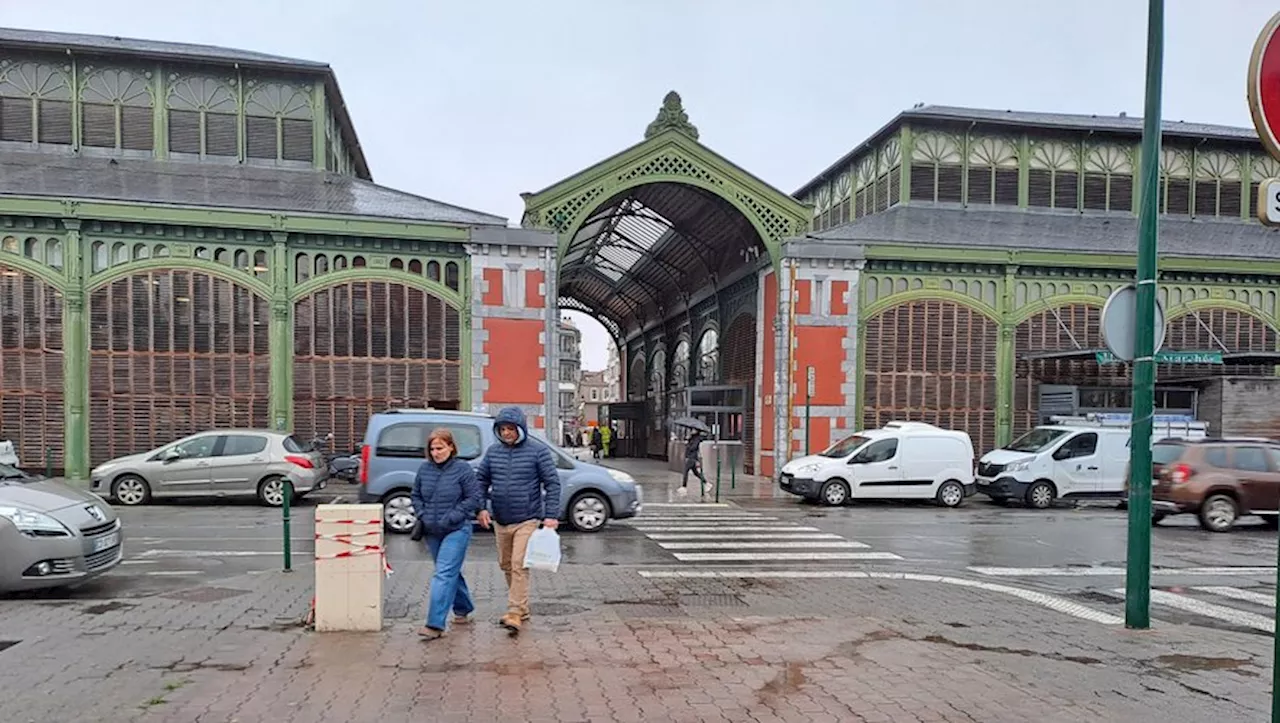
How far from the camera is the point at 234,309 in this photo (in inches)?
852

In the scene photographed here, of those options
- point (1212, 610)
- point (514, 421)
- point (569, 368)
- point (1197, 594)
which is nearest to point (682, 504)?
point (1197, 594)

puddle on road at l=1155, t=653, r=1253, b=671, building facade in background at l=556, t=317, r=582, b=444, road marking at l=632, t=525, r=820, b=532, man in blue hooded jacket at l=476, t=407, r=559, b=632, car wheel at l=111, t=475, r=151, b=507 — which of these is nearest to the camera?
puddle on road at l=1155, t=653, r=1253, b=671

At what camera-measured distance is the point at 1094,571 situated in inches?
432

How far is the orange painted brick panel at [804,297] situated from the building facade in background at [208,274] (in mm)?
7193

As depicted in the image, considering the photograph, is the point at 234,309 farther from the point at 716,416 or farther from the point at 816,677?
the point at 816,677

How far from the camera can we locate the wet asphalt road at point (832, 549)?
31.8 ft

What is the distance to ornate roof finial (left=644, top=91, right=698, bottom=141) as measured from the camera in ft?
78.1

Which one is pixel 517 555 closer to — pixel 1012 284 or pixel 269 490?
pixel 269 490

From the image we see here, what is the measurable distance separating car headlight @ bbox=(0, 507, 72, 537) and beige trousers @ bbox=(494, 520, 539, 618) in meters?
4.44

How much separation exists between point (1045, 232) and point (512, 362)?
58.8 ft

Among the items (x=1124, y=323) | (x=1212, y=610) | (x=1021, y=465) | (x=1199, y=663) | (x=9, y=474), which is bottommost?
(x=1021, y=465)

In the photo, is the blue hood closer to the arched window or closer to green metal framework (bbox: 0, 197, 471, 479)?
green metal framework (bbox: 0, 197, 471, 479)

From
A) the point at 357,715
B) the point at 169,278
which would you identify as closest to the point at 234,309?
the point at 169,278

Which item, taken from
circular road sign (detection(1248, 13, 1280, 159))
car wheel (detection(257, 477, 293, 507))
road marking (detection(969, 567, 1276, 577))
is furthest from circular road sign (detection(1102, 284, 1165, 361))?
car wheel (detection(257, 477, 293, 507))
